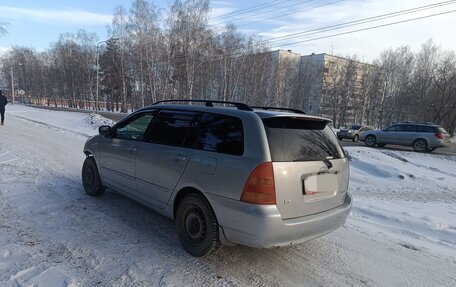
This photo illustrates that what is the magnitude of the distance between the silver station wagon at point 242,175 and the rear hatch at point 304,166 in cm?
1

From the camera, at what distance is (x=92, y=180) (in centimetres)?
554

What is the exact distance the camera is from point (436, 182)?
9.78 meters

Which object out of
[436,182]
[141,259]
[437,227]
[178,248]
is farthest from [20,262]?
[436,182]

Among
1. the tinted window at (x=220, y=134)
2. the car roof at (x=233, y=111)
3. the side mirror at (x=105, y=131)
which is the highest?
the car roof at (x=233, y=111)

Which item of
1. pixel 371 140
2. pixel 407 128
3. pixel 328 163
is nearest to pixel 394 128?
pixel 407 128

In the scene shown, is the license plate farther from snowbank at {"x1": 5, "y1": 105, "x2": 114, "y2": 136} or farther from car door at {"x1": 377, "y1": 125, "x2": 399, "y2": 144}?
car door at {"x1": 377, "y1": 125, "x2": 399, "y2": 144}

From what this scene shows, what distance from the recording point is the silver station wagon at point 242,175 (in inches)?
122

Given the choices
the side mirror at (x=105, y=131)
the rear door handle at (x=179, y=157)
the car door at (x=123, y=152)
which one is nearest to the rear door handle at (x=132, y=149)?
the car door at (x=123, y=152)

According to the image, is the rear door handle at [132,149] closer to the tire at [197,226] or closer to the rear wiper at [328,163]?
the tire at [197,226]

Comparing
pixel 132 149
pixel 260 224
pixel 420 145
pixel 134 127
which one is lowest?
pixel 420 145

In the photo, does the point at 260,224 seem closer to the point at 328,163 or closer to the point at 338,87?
the point at 328,163

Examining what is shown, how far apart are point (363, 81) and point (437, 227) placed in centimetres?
6165

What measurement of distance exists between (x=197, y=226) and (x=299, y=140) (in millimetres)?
1536

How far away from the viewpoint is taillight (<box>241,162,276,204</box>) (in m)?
3.06
